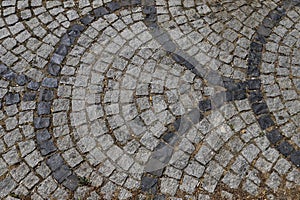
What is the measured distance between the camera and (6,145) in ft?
17.0

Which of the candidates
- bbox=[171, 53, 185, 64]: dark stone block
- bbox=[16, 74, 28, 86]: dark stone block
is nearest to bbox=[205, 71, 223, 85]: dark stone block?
bbox=[171, 53, 185, 64]: dark stone block

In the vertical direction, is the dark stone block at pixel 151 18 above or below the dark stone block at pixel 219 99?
above

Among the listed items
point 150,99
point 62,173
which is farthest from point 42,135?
point 150,99

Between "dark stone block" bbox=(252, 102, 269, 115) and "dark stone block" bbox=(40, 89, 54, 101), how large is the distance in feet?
8.43

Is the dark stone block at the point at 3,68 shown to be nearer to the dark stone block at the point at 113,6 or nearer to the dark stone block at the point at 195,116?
the dark stone block at the point at 113,6

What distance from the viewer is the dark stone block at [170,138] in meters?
5.13

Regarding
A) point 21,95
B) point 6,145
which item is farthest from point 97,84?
point 6,145

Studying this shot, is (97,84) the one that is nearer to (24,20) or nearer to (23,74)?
(23,74)

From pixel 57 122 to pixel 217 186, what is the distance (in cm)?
208

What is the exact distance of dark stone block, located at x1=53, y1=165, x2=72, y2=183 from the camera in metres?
4.93

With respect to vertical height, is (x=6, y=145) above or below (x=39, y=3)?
below

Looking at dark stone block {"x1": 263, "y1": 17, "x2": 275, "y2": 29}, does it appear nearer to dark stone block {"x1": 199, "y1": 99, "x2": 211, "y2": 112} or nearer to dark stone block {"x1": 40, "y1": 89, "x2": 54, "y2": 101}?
dark stone block {"x1": 199, "y1": 99, "x2": 211, "y2": 112}

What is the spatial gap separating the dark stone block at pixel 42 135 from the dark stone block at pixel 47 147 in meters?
0.05

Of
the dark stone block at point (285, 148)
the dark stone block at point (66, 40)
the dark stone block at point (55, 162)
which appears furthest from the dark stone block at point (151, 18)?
the dark stone block at point (285, 148)
